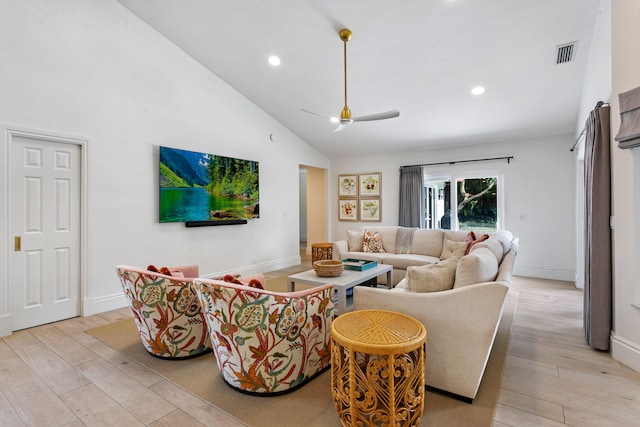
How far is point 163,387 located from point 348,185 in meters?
6.14

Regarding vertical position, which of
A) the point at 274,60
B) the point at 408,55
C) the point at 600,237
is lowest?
the point at 600,237

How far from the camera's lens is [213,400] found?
6.70ft

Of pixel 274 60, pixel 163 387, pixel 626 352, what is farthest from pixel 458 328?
pixel 274 60

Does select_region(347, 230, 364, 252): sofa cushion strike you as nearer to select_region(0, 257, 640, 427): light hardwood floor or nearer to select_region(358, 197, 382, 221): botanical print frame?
select_region(358, 197, 382, 221): botanical print frame

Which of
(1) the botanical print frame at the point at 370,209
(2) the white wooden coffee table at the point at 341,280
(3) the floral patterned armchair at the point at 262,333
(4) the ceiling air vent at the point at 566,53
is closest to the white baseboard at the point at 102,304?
(2) the white wooden coffee table at the point at 341,280

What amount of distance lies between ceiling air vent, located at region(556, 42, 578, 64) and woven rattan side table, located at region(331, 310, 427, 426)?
3724mm

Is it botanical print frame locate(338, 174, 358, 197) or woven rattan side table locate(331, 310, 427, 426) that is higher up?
botanical print frame locate(338, 174, 358, 197)

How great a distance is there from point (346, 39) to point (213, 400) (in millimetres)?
3856

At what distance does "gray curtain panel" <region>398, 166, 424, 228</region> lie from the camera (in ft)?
21.7

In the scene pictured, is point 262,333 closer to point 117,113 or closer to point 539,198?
point 117,113

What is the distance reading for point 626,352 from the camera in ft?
8.21

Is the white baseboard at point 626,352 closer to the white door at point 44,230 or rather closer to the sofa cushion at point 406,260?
the sofa cushion at point 406,260

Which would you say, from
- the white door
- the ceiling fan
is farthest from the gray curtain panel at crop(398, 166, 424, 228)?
the white door

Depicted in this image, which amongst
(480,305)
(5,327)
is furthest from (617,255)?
(5,327)
